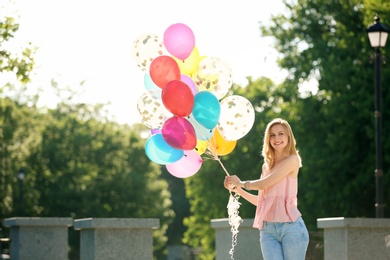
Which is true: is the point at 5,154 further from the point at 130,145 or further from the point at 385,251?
the point at 385,251

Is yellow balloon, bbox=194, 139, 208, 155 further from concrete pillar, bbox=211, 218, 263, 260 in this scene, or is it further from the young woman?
concrete pillar, bbox=211, 218, 263, 260

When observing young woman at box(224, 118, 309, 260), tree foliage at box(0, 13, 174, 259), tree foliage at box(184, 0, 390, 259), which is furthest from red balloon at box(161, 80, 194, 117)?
tree foliage at box(0, 13, 174, 259)

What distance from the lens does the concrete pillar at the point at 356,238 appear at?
11344 mm

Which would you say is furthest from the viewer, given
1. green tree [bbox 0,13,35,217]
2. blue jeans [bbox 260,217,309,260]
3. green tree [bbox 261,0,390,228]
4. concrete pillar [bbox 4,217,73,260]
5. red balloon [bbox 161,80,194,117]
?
green tree [bbox 0,13,35,217]

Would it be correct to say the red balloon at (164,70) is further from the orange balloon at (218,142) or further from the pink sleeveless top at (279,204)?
the pink sleeveless top at (279,204)

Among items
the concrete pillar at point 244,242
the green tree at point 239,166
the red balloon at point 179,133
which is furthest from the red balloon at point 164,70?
the green tree at point 239,166

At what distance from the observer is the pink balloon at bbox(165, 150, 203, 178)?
998 centimetres

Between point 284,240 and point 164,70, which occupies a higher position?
point 164,70

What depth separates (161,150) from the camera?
32.1ft

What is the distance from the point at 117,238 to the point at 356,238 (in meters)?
3.06

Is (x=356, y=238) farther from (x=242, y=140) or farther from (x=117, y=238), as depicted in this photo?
(x=242, y=140)

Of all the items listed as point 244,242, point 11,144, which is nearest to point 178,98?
point 244,242

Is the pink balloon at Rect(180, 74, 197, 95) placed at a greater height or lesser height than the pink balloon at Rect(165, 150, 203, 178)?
greater

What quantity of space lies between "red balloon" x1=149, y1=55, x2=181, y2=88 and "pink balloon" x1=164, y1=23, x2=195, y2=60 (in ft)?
0.81
